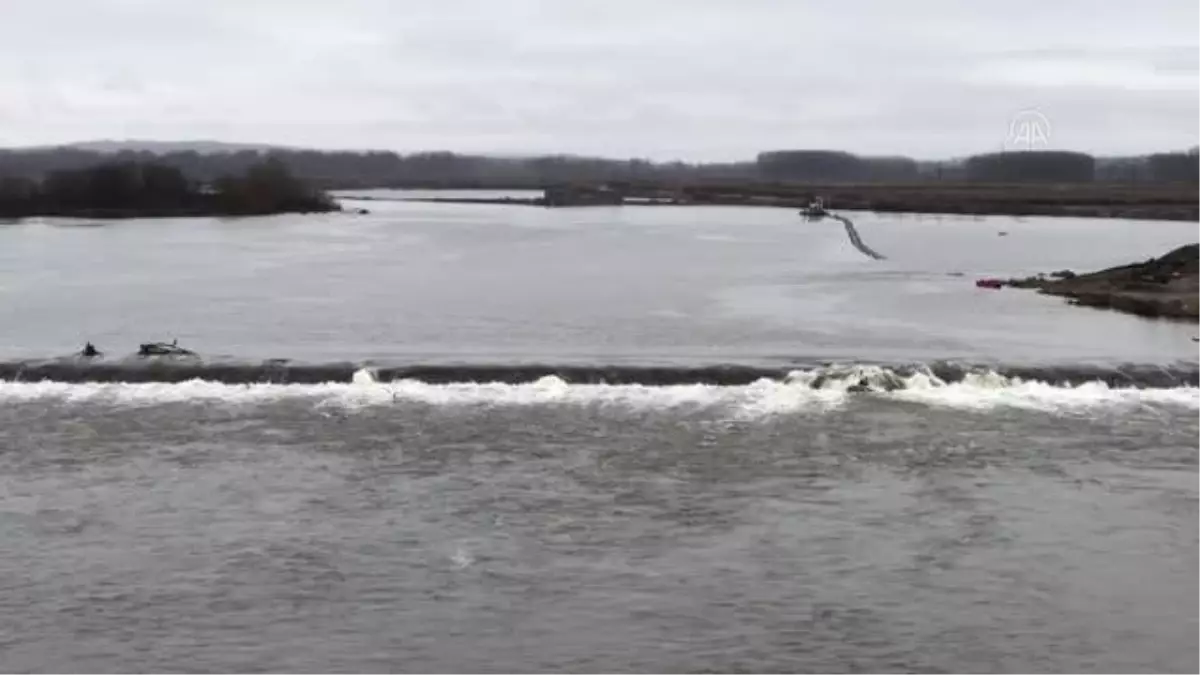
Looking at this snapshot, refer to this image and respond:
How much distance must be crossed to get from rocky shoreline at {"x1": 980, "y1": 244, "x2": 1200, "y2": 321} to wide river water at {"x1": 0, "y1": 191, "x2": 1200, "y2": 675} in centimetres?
221

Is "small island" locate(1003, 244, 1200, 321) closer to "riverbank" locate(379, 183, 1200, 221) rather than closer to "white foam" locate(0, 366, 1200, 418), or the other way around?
"white foam" locate(0, 366, 1200, 418)

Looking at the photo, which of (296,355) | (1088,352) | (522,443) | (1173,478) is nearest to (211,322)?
(296,355)

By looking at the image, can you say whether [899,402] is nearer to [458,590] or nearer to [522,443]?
[522,443]

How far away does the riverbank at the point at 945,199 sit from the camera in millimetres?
92938

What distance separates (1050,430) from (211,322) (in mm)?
19464

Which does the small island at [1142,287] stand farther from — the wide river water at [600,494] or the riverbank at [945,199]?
the riverbank at [945,199]

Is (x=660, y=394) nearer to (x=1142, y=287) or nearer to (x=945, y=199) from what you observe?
(x=1142, y=287)

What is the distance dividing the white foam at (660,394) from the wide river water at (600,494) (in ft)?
0.27

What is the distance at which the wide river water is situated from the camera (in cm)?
1162

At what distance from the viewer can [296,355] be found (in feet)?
82.9

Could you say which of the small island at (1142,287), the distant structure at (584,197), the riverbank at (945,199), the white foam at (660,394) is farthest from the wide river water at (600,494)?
the distant structure at (584,197)

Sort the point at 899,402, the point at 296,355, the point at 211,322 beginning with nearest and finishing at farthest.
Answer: the point at 899,402 → the point at 296,355 → the point at 211,322

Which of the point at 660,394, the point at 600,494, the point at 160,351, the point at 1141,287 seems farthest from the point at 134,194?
the point at 600,494

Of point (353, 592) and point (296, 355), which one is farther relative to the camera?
point (296, 355)
